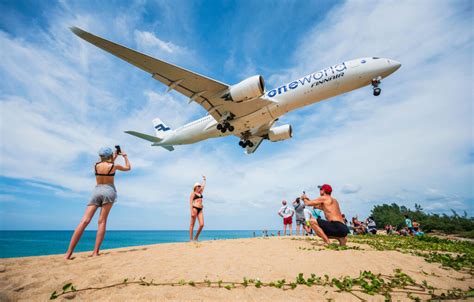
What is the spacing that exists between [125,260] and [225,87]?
43.1 ft

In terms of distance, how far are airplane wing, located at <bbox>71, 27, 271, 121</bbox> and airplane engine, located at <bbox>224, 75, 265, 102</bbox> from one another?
3.20ft

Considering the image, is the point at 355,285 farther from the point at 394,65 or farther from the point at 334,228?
the point at 394,65

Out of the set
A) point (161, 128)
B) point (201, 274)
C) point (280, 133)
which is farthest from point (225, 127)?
point (201, 274)

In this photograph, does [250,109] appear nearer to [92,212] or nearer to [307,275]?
[92,212]

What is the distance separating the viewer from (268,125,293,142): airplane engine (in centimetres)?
2165

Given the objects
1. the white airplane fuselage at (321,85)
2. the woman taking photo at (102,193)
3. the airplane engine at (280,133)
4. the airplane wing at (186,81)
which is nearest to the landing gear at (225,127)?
the white airplane fuselage at (321,85)

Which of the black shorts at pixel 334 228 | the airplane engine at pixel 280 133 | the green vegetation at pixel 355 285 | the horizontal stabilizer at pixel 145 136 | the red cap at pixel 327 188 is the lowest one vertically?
the green vegetation at pixel 355 285

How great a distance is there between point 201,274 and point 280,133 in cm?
1887

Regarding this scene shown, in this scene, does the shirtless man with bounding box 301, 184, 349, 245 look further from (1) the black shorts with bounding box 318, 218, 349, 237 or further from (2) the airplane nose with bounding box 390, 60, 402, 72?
(2) the airplane nose with bounding box 390, 60, 402, 72

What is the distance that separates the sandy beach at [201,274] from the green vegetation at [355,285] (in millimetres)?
Answer: 77

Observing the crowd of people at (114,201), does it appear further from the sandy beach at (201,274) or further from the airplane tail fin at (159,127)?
the airplane tail fin at (159,127)

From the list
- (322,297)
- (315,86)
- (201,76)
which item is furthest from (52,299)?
(315,86)

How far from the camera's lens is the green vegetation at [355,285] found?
10.6ft

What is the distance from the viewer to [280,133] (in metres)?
21.8
